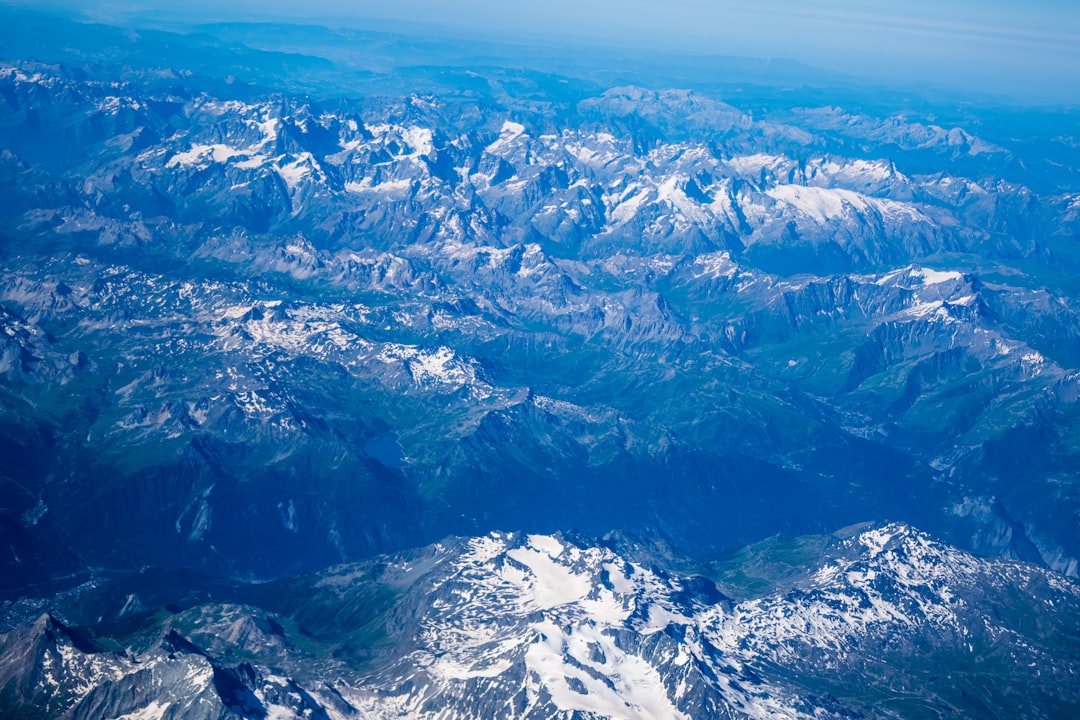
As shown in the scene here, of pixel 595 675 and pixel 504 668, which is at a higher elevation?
pixel 595 675

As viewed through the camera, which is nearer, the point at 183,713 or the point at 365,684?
the point at 183,713

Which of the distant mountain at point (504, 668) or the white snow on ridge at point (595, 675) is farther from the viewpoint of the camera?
the white snow on ridge at point (595, 675)

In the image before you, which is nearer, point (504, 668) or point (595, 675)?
point (595, 675)

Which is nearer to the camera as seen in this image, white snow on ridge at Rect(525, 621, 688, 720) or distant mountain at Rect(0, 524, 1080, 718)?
distant mountain at Rect(0, 524, 1080, 718)

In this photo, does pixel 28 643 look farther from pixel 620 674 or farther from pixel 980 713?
pixel 980 713

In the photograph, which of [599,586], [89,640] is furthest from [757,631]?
[89,640]

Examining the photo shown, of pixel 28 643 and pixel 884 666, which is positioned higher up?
pixel 28 643

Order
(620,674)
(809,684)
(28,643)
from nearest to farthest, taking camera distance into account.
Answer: (28,643) → (620,674) → (809,684)

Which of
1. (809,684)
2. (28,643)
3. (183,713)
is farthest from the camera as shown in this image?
(809,684)

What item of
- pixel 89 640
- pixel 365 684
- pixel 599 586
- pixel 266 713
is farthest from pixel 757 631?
pixel 89 640
